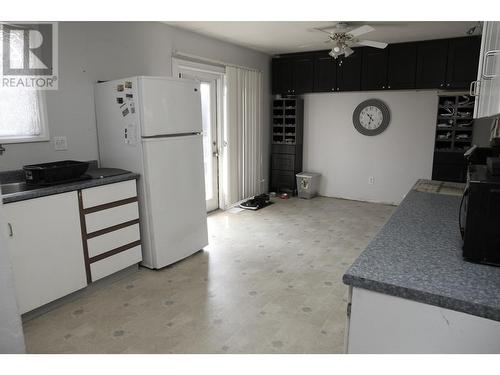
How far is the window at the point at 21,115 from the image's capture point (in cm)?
269

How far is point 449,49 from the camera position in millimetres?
4566

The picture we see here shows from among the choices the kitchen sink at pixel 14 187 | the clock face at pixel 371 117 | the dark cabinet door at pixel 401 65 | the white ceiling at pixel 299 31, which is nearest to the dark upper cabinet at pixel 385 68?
the dark cabinet door at pixel 401 65

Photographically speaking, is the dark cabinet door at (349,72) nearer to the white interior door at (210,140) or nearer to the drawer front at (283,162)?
the drawer front at (283,162)

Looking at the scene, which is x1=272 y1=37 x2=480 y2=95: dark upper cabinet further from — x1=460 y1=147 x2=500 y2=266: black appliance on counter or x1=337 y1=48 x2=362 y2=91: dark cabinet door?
x1=460 y1=147 x2=500 y2=266: black appliance on counter

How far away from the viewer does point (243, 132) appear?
536 cm

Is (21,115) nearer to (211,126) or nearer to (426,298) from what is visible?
(211,126)

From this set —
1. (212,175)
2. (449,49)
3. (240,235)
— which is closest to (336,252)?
(240,235)

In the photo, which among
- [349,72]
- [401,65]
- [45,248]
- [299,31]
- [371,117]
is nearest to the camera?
[45,248]

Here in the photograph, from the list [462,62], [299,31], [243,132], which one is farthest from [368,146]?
[299,31]

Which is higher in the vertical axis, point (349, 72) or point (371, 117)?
point (349, 72)

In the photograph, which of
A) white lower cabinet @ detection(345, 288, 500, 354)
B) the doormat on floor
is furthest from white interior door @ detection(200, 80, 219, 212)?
white lower cabinet @ detection(345, 288, 500, 354)

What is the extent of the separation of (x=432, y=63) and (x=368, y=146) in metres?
1.46

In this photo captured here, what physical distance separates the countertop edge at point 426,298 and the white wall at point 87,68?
108 inches
